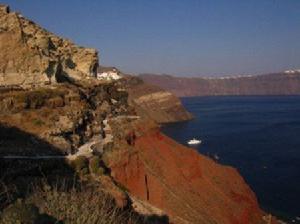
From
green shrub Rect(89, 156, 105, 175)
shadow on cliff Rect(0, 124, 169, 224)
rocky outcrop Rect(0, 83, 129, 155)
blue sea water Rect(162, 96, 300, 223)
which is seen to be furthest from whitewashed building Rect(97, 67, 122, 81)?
green shrub Rect(89, 156, 105, 175)

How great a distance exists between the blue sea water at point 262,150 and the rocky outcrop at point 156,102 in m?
10.1

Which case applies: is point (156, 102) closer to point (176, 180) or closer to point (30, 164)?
point (176, 180)

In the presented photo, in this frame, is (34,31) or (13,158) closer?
(13,158)

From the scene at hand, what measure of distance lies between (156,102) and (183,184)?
130 metres

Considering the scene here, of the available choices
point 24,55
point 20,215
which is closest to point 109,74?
point 24,55

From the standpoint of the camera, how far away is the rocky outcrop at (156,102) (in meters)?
150

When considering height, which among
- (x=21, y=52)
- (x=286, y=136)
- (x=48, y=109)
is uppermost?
(x=21, y=52)

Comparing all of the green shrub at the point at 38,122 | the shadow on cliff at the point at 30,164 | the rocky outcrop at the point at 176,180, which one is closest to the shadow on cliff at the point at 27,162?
the shadow on cliff at the point at 30,164

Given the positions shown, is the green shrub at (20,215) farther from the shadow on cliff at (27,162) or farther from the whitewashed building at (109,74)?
the whitewashed building at (109,74)

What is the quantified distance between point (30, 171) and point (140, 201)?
684 centimetres

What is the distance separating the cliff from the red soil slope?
2.6 inches

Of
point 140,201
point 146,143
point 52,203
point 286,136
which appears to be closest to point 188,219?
point 140,201

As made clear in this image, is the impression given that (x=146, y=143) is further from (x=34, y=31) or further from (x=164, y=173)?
(x=34, y=31)

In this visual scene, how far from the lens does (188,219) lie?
97.7 ft
